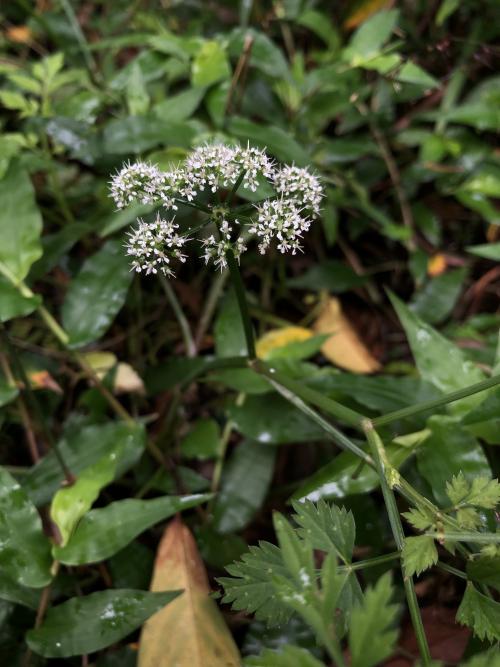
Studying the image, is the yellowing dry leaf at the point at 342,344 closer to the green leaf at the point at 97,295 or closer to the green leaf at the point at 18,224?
the green leaf at the point at 97,295

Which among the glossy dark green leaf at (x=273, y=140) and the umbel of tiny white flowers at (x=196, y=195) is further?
the glossy dark green leaf at (x=273, y=140)

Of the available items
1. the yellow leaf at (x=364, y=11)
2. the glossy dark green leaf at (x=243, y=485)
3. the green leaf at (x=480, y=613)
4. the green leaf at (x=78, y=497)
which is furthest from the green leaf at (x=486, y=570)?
the yellow leaf at (x=364, y=11)

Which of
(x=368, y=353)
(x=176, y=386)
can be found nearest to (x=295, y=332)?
(x=368, y=353)

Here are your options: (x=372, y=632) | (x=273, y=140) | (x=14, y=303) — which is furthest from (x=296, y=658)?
(x=273, y=140)

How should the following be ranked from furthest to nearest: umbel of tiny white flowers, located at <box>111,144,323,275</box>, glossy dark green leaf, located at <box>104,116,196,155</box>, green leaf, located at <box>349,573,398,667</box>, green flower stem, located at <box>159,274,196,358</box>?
green flower stem, located at <box>159,274,196,358</box> < glossy dark green leaf, located at <box>104,116,196,155</box> < umbel of tiny white flowers, located at <box>111,144,323,275</box> < green leaf, located at <box>349,573,398,667</box>

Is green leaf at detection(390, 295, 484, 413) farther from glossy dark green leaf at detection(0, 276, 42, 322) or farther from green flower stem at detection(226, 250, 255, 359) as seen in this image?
glossy dark green leaf at detection(0, 276, 42, 322)

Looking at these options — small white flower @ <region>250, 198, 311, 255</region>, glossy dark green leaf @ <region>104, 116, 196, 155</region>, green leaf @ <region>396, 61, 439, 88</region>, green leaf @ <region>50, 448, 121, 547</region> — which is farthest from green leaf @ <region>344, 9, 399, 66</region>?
green leaf @ <region>50, 448, 121, 547</region>
